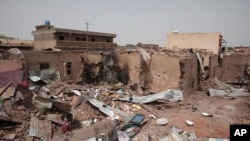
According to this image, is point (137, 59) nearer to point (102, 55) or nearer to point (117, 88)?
point (117, 88)

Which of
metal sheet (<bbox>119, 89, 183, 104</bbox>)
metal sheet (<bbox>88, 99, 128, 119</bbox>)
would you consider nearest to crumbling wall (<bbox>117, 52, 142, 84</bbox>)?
metal sheet (<bbox>119, 89, 183, 104</bbox>)

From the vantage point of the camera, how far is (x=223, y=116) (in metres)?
8.27

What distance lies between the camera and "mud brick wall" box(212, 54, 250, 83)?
15.3m

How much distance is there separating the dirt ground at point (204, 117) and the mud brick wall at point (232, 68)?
16.7ft

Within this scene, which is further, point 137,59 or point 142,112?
point 137,59

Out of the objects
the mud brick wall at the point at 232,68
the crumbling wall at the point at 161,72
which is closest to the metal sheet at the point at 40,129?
the crumbling wall at the point at 161,72

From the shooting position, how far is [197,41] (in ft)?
66.6

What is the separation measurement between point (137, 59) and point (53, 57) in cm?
524

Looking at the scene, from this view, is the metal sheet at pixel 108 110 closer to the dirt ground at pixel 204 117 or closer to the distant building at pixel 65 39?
the dirt ground at pixel 204 117

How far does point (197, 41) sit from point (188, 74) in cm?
1066

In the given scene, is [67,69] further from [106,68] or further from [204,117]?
[204,117]

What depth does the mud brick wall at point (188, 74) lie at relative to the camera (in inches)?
400

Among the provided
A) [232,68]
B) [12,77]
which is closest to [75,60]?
[12,77]

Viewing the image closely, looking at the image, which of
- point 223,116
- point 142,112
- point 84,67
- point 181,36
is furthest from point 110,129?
point 181,36
